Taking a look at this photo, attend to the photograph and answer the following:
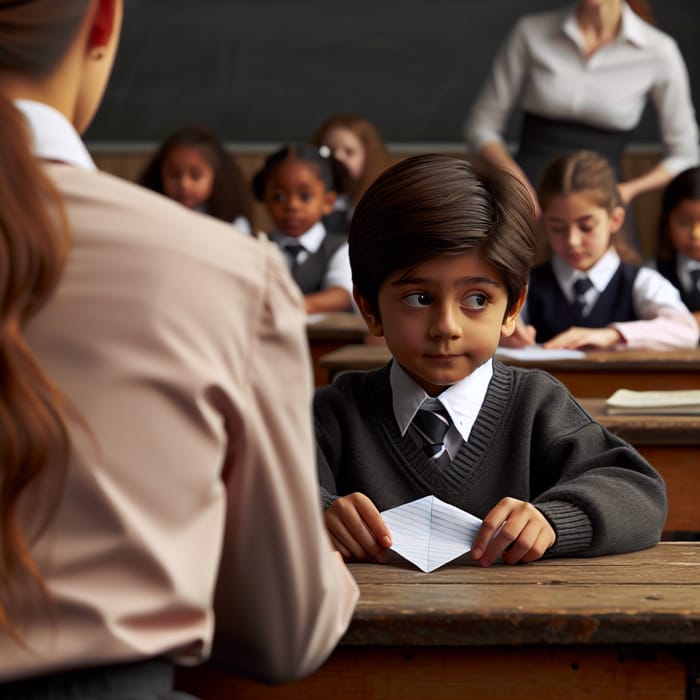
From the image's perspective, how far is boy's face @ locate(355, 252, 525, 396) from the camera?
1.50 m

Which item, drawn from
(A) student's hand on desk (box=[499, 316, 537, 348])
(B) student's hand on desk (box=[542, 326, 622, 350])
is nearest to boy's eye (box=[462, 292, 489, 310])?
(B) student's hand on desk (box=[542, 326, 622, 350])

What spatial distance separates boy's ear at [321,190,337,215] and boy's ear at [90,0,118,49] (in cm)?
421

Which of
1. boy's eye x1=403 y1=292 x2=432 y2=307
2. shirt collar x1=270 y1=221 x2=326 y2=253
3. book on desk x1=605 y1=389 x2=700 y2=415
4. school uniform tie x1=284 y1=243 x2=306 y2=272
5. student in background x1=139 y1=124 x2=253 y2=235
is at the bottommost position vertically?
school uniform tie x1=284 y1=243 x2=306 y2=272

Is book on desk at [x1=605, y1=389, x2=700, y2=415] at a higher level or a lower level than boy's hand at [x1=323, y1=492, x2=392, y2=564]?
lower

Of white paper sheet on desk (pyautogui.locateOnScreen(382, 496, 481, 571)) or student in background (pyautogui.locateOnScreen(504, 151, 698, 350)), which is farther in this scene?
student in background (pyautogui.locateOnScreen(504, 151, 698, 350))

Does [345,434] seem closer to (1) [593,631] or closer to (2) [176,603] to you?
(1) [593,631]

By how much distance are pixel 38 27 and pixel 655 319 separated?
2.90 metres

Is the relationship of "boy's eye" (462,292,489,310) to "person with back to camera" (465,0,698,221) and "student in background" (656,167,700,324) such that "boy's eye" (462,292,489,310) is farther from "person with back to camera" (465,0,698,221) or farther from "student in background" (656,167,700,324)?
"person with back to camera" (465,0,698,221)

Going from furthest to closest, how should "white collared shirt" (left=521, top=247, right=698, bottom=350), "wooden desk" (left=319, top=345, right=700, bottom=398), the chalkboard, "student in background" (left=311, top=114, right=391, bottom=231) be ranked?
the chalkboard
"student in background" (left=311, top=114, right=391, bottom=231)
"white collared shirt" (left=521, top=247, right=698, bottom=350)
"wooden desk" (left=319, top=345, right=700, bottom=398)

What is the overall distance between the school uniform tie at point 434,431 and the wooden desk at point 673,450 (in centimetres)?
63

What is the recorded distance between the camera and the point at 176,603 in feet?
2.72

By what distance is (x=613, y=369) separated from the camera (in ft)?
9.47

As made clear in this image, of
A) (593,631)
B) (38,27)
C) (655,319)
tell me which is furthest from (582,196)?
(38,27)

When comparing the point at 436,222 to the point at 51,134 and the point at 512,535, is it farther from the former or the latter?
the point at 51,134
